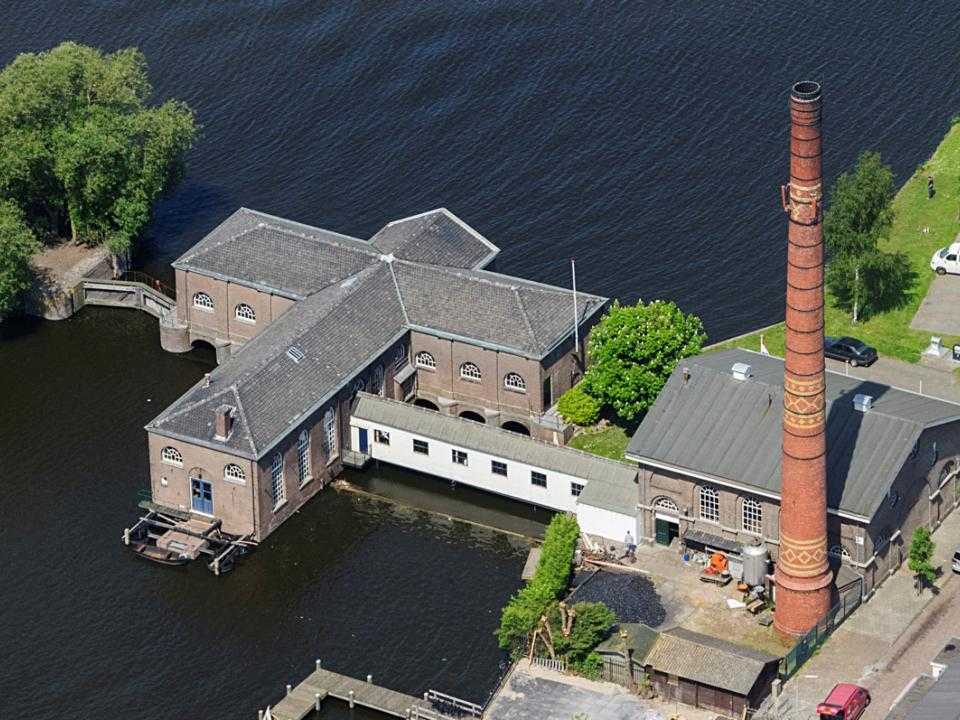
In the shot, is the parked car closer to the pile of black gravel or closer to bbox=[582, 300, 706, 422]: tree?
the pile of black gravel

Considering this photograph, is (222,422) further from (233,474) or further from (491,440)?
(491,440)

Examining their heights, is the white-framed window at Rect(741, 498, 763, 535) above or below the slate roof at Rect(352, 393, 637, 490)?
above

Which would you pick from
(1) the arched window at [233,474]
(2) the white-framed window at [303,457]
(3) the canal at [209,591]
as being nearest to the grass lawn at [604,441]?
(3) the canal at [209,591]

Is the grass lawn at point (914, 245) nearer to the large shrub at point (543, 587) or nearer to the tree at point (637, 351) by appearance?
the tree at point (637, 351)

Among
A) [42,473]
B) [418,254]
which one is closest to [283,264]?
[418,254]

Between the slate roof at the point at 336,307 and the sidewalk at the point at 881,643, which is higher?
the slate roof at the point at 336,307

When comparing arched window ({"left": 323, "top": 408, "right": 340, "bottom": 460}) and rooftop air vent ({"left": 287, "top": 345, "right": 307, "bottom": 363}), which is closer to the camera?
rooftop air vent ({"left": 287, "top": 345, "right": 307, "bottom": 363})

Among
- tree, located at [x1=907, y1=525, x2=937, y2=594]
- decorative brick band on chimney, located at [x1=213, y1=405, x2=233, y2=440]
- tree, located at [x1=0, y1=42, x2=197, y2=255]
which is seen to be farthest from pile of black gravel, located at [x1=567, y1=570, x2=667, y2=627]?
tree, located at [x1=0, y1=42, x2=197, y2=255]
